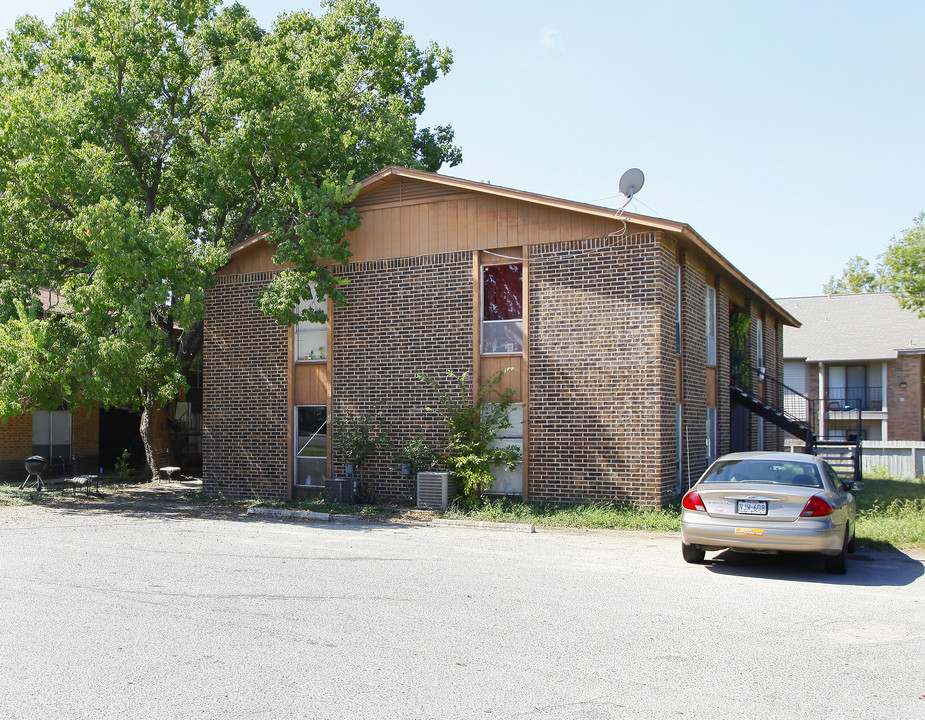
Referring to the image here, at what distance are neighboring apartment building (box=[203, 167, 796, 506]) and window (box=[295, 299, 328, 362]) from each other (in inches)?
1.7

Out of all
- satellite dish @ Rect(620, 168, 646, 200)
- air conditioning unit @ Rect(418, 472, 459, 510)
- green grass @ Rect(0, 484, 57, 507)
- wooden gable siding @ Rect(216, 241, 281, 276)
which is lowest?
green grass @ Rect(0, 484, 57, 507)

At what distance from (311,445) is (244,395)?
83.0 inches

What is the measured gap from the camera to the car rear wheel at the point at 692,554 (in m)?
10.2

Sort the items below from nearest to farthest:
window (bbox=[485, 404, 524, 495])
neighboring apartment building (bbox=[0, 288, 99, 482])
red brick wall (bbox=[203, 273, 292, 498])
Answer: window (bbox=[485, 404, 524, 495])
red brick wall (bbox=[203, 273, 292, 498])
neighboring apartment building (bbox=[0, 288, 99, 482])

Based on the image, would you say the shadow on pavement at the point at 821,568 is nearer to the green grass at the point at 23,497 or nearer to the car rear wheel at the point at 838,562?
the car rear wheel at the point at 838,562

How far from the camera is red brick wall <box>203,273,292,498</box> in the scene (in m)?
18.0

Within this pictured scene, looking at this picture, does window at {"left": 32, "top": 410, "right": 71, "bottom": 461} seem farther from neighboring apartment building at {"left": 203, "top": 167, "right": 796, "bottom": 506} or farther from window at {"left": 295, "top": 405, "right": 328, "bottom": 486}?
window at {"left": 295, "top": 405, "right": 328, "bottom": 486}

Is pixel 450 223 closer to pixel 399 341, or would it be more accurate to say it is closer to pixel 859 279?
pixel 399 341

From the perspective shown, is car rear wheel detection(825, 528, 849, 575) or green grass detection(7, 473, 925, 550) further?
green grass detection(7, 473, 925, 550)

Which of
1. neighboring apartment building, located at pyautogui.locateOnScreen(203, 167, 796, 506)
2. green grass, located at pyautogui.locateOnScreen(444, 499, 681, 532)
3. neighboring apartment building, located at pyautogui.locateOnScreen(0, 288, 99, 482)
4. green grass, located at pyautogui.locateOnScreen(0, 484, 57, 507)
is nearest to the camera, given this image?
green grass, located at pyautogui.locateOnScreen(444, 499, 681, 532)

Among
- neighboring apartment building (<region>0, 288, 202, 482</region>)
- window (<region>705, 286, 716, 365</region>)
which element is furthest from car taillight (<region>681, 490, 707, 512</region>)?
neighboring apartment building (<region>0, 288, 202, 482</region>)

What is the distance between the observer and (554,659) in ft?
19.6

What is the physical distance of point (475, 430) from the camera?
50.7ft

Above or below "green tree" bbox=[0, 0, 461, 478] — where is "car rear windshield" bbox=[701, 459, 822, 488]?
below
